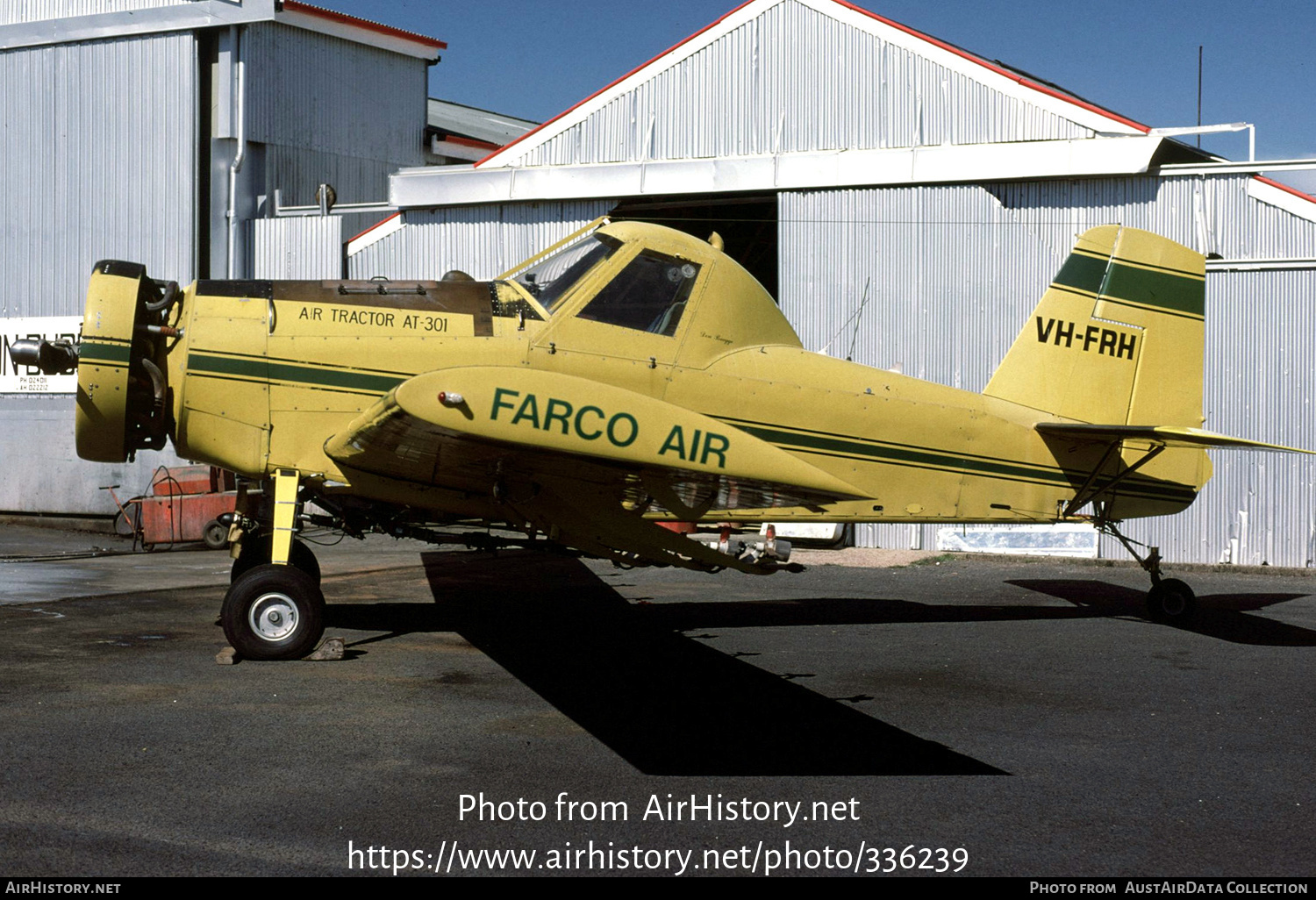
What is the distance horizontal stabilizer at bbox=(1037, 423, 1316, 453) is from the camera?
9311mm

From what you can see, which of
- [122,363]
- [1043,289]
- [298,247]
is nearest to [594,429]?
[122,363]

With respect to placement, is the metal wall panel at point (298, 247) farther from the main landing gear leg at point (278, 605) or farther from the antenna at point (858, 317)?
the main landing gear leg at point (278, 605)

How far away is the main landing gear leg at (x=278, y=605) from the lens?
7758 millimetres

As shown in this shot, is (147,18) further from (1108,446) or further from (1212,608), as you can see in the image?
(1212,608)

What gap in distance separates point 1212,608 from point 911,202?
24.7ft

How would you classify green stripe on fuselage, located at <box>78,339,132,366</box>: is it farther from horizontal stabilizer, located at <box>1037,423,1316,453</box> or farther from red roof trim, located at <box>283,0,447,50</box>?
red roof trim, located at <box>283,0,447,50</box>

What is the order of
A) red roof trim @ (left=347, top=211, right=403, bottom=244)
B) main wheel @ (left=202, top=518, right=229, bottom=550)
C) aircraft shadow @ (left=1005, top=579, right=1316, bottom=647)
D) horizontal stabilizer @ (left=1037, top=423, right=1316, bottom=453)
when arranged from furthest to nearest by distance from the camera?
red roof trim @ (left=347, top=211, right=403, bottom=244) → main wheel @ (left=202, top=518, right=229, bottom=550) → aircraft shadow @ (left=1005, top=579, right=1316, bottom=647) → horizontal stabilizer @ (left=1037, top=423, right=1316, bottom=453)

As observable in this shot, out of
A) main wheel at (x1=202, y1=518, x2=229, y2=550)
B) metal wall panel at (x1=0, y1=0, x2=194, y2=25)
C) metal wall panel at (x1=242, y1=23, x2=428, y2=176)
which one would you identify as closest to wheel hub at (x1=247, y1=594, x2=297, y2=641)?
main wheel at (x1=202, y1=518, x2=229, y2=550)

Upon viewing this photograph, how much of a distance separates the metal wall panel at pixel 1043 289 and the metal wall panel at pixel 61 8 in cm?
1222

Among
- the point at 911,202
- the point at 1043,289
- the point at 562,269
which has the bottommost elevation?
the point at 562,269

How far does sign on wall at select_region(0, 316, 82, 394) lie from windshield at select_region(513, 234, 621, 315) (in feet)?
49.4

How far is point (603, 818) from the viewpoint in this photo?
494 cm

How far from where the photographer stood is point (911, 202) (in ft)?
55.5

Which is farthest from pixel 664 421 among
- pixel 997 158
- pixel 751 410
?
pixel 997 158
